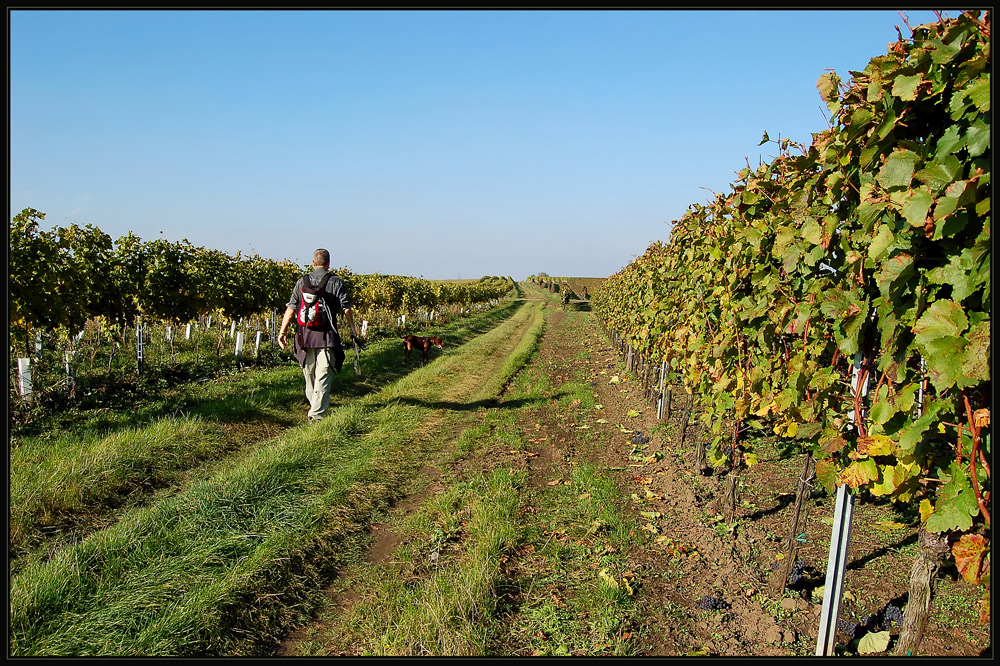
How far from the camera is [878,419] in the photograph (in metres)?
2.22

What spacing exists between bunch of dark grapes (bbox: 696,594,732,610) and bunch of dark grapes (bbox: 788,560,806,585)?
449mm

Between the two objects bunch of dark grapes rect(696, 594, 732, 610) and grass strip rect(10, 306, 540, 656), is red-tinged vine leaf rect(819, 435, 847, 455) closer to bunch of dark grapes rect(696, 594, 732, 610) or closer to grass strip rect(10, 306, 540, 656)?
bunch of dark grapes rect(696, 594, 732, 610)

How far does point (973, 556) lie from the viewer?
6.04 feet

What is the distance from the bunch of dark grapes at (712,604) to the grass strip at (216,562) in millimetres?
2345

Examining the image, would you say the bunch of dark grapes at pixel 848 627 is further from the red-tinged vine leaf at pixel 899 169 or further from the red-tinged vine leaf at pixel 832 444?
the red-tinged vine leaf at pixel 899 169

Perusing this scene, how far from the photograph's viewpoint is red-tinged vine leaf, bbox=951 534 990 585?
1.83 m

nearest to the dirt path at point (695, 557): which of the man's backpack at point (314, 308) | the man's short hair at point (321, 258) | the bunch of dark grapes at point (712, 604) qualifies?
the bunch of dark grapes at point (712, 604)

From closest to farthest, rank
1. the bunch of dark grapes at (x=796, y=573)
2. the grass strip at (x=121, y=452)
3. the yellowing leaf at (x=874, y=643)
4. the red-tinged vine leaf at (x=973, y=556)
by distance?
the red-tinged vine leaf at (x=973, y=556), the yellowing leaf at (x=874, y=643), the bunch of dark grapes at (x=796, y=573), the grass strip at (x=121, y=452)

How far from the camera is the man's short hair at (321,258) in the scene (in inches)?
270

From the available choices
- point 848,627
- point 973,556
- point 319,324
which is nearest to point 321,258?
point 319,324

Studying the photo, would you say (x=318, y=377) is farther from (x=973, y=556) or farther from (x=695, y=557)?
(x=973, y=556)

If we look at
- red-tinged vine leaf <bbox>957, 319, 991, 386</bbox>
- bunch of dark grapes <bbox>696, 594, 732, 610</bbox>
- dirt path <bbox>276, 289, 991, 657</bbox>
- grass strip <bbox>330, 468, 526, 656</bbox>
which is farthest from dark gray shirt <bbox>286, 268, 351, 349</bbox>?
red-tinged vine leaf <bbox>957, 319, 991, 386</bbox>

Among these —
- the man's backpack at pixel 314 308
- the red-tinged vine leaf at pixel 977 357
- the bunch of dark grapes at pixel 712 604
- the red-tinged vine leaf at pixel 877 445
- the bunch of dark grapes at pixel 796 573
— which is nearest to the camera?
the red-tinged vine leaf at pixel 977 357

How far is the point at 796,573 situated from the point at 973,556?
5.94ft
